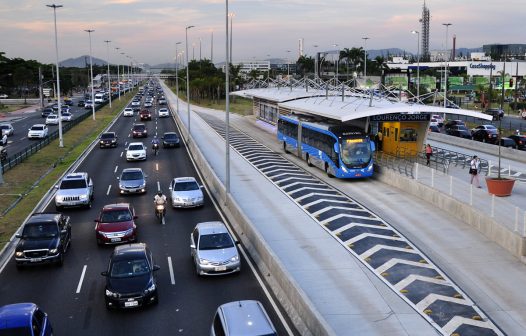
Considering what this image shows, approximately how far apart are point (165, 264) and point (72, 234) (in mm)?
6420

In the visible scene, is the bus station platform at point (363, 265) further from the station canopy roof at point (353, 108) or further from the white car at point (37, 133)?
the white car at point (37, 133)

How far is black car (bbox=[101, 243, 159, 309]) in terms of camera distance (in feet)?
52.6

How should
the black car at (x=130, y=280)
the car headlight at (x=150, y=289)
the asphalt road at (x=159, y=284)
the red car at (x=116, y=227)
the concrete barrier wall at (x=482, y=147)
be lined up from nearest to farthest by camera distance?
the asphalt road at (x=159, y=284)
the black car at (x=130, y=280)
the car headlight at (x=150, y=289)
the red car at (x=116, y=227)
the concrete barrier wall at (x=482, y=147)

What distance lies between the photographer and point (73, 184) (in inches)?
1160

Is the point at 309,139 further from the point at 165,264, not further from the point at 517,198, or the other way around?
the point at 165,264

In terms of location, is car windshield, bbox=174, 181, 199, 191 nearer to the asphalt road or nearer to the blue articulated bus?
the asphalt road

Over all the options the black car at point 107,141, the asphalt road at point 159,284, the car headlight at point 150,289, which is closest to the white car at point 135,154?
the black car at point 107,141

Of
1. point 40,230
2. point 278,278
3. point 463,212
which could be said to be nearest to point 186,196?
point 40,230

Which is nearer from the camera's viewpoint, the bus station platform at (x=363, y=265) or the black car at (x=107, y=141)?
the bus station platform at (x=363, y=265)

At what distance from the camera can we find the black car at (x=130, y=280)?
16031 millimetres

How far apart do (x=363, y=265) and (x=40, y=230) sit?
12.2 meters

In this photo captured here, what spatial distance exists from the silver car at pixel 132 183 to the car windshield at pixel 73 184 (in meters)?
2.69

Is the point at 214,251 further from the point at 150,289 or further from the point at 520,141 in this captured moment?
the point at 520,141

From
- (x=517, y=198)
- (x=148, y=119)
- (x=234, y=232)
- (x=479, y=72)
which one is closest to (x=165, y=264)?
(x=234, y=232)
